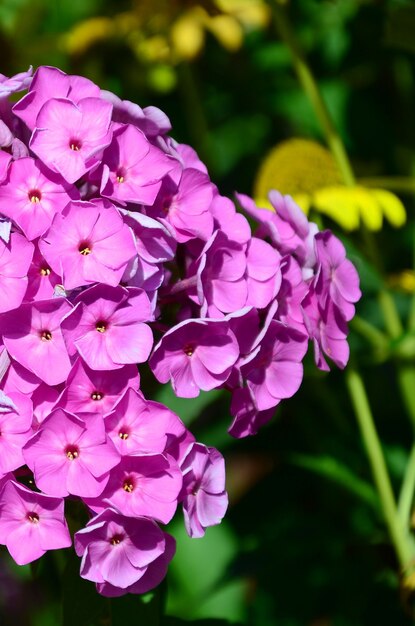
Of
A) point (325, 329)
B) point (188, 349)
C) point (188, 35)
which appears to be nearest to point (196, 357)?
point (188, 349)

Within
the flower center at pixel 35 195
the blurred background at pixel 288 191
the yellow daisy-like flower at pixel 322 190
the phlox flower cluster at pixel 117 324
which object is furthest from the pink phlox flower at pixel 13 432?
the yellow daisy-like flower at pixel 322 190

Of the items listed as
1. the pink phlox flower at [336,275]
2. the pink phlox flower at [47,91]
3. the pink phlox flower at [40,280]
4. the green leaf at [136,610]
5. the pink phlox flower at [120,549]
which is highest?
the pink phlox flower at [47,91]

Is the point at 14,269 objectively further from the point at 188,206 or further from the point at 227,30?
the point at 227,30

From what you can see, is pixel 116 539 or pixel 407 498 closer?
pixel 116 539

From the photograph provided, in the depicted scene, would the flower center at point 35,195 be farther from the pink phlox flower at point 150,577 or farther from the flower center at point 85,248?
the pink phlox flower at point 150,577

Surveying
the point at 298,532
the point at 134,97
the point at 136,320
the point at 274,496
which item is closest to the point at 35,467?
the point at 136,320

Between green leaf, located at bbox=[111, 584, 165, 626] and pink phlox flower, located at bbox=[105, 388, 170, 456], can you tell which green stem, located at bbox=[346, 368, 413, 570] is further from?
pink phlox flower, located at bbox=[105, 388, 170, 456]

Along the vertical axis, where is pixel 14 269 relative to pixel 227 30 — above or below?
above
